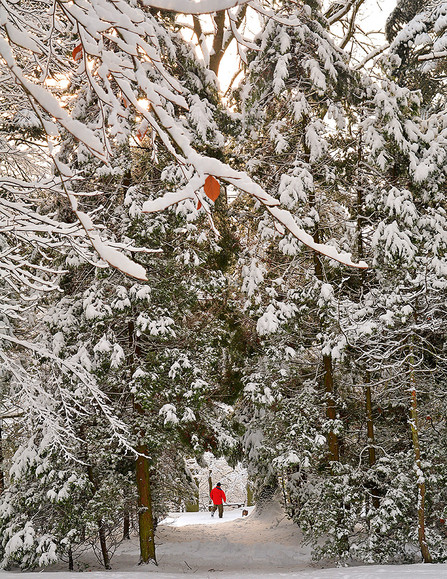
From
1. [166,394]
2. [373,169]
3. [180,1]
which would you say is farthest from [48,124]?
→ [373,169]

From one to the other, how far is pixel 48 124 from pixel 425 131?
8.95 meters

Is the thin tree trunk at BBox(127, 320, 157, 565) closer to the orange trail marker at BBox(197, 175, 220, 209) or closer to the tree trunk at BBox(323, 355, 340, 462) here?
the tree trunk at BBox(323, 355, 340, 462)

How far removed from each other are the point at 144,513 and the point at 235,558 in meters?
3.02

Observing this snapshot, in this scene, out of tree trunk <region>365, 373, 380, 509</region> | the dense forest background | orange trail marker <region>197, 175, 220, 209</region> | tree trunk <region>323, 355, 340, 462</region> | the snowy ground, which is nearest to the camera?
orange trail marker <region>197, 175, 220, 209</region>

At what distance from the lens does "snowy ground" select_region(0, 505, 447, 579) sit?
6984 millimetres

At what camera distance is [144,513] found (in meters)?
8.85

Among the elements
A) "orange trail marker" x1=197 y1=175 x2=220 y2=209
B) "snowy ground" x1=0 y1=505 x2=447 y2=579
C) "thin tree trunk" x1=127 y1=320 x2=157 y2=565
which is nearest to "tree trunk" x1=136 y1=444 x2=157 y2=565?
"thin tree trunk" x1=127 y1=320 x2=157 y2=565

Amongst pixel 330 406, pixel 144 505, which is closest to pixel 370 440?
pixel 330 406

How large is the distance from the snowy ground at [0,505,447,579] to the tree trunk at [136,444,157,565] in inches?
9.3

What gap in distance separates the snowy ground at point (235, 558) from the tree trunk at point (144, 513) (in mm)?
237

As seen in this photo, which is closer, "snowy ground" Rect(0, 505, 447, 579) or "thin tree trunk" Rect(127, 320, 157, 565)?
"snowy ground" Rect(0, 505, 447, 579)

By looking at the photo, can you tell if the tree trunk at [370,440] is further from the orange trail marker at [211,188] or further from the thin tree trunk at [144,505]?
the orange trail marker at [211,188]

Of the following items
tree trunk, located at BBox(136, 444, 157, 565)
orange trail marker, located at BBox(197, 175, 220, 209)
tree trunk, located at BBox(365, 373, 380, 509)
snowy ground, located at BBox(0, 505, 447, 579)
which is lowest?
snowy ground, located at BBox(0, 505, 447, 579)

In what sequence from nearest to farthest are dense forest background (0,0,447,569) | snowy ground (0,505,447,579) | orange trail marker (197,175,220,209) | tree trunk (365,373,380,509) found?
1. orange trail marker (197,175,220,209)
2. snowy ground (0,505,447,579)
3. dense forest background (0,0,447,569)
4. tree trunk (365,373,380,509)
